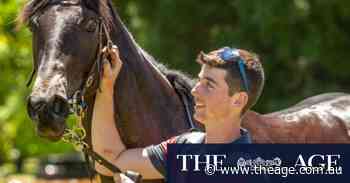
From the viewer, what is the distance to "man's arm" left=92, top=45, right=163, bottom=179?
12.7ft

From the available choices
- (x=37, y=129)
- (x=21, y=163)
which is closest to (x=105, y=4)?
(x=37, y=129)

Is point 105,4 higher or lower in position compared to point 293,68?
higher

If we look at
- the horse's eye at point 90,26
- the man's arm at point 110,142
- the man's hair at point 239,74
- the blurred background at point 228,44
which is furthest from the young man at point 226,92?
the blurred background at point 228,44

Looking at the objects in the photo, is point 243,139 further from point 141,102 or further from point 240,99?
point 141,102

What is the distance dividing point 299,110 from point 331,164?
2.43 m

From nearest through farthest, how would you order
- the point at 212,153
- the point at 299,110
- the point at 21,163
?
1. the point at 212,153
2. the point at 299,110
3. the point at 21,163

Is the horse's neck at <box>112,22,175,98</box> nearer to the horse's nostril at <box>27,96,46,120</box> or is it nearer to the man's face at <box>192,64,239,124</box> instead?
the horse's nostril at <box>27,96,46,120</box>

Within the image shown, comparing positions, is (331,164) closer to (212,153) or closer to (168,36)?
(212,153)

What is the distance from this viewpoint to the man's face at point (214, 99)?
11.8 ft

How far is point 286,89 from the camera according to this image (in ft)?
47.3

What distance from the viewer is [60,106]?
4.41 metres

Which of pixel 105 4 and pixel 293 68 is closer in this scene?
pixel 105 4

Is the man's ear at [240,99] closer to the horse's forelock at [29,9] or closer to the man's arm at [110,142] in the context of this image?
the man's arm at [110,142]

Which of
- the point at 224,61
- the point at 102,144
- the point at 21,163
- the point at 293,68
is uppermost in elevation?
the point at 224,61
